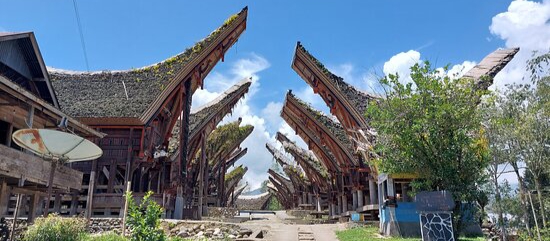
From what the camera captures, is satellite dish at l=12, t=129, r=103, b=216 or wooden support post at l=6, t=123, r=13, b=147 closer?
satellite dish at l=12, t=129, r=103, b=216

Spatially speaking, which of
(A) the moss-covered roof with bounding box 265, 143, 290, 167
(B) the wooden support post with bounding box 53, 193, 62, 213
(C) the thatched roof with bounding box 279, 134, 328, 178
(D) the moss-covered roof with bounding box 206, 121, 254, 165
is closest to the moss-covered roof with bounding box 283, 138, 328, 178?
(C) the thatched roof with bounding box 279, 134, 328, 178

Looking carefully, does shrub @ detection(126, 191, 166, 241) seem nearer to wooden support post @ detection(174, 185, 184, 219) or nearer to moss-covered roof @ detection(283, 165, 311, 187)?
wooden support post @ detection(174, 185, 184, 219)

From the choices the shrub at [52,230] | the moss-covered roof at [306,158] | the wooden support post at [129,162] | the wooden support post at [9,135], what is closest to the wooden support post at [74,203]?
the wooden support post at [129,162]

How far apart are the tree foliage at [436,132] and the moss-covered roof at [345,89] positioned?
7768 millimetres

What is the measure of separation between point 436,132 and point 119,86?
627 inches

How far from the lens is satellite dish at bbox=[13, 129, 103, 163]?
991 cm

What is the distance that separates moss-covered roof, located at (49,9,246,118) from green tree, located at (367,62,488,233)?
11314mm

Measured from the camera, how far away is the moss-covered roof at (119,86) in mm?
18391

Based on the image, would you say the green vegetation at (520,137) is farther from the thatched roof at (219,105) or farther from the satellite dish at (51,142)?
the thatched roof at (219,105)

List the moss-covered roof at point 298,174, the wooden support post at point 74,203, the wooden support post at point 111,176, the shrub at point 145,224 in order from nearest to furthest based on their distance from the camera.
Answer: the shrub at point 145,224, the wooden support post at point 74,203, the wooden support post at point 111,176, the moss-covered roof at point 298,174

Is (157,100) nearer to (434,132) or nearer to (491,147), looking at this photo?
(434,132)

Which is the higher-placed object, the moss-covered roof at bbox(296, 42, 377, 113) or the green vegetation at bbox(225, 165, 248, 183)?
the moss-covered roof at bbox(296, 42, 377, 113)

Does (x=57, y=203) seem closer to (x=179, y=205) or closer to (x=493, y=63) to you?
(x=179, y=205)

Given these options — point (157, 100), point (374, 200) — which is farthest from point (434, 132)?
point (157, 100)
